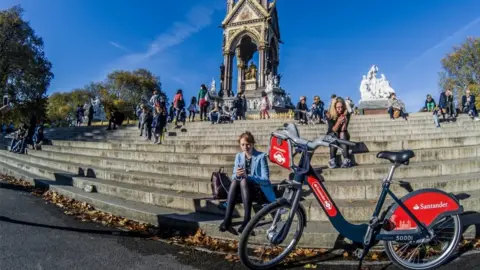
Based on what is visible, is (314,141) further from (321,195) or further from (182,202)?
(182,202)

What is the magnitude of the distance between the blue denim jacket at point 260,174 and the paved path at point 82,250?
3.50 feet

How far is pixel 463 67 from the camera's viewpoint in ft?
126

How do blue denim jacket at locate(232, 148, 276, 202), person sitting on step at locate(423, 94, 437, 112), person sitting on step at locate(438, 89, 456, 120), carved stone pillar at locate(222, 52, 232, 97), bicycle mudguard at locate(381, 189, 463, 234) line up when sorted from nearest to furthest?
bicycle mudguard at locate(381, 189, 463, 234) → blue denim jacket at locate(232, 148, 276, 202) → person sitting on step at locate(438, 89, 456, 120) → person sitting on step at locate(423, 94, 437, 112) → carved stone pillar at locate(222, 52, 232, 97)

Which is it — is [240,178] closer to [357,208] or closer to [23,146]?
[357,208]

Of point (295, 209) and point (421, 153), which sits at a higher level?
point (421, 153)

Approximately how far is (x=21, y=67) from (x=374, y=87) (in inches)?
1463

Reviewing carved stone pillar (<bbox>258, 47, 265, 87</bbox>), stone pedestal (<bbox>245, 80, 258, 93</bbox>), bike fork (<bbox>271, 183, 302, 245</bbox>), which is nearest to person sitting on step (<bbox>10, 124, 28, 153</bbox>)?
bike fork (<bbox>271, 183, 302, 245</bbox>)

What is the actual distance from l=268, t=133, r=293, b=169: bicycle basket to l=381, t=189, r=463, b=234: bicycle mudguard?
120 centimetres

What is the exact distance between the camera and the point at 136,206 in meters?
5.02

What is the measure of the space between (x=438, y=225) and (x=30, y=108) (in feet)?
136

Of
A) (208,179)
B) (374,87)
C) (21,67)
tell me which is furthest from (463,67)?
Result: (21,67)

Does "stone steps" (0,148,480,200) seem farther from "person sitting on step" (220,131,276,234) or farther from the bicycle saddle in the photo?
the bicycle saddle

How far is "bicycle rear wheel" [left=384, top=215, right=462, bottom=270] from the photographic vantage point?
116 inches

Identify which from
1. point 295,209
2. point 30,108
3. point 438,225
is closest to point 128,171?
point 295,209
